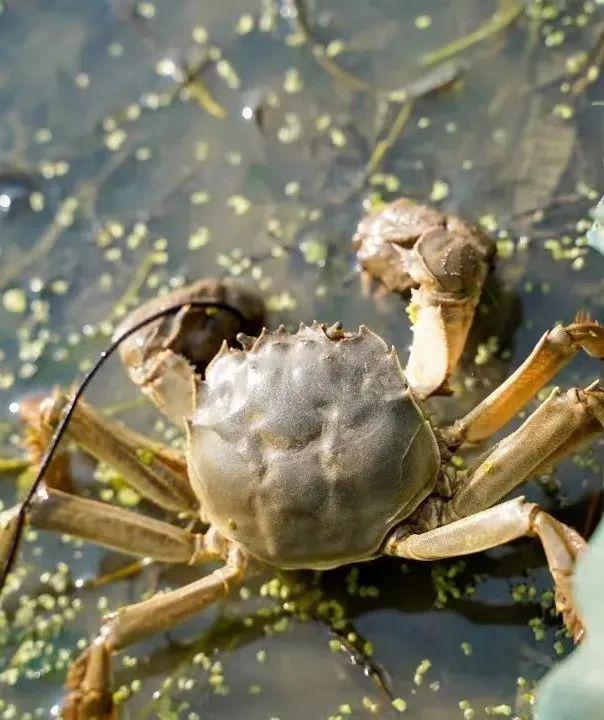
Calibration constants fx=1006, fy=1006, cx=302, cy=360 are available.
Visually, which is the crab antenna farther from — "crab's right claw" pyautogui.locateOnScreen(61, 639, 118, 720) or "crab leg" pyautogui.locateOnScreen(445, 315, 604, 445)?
"crab leg" pyautogui.locateOnScreen(445, 315, 604, 445)

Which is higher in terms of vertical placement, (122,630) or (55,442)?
(55,442)

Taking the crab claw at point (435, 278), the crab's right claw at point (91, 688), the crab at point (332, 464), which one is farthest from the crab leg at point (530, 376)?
the crab's right claw at point (91, 688)

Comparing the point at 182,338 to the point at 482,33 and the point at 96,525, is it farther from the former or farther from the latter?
the point at 482,33

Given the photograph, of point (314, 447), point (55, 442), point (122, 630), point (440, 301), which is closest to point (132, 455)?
point (55, 442)

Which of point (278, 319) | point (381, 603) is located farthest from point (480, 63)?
point (381, 603)

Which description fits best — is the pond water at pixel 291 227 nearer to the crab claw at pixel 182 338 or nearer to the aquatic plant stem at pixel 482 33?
the aquatic plant stem at pixel 482 33

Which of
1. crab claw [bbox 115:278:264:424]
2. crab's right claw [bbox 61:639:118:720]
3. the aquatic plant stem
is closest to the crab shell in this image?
crab claw [bbox 115:278:264:424]

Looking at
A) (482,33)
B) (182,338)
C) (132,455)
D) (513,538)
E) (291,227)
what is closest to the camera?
(513,538)
